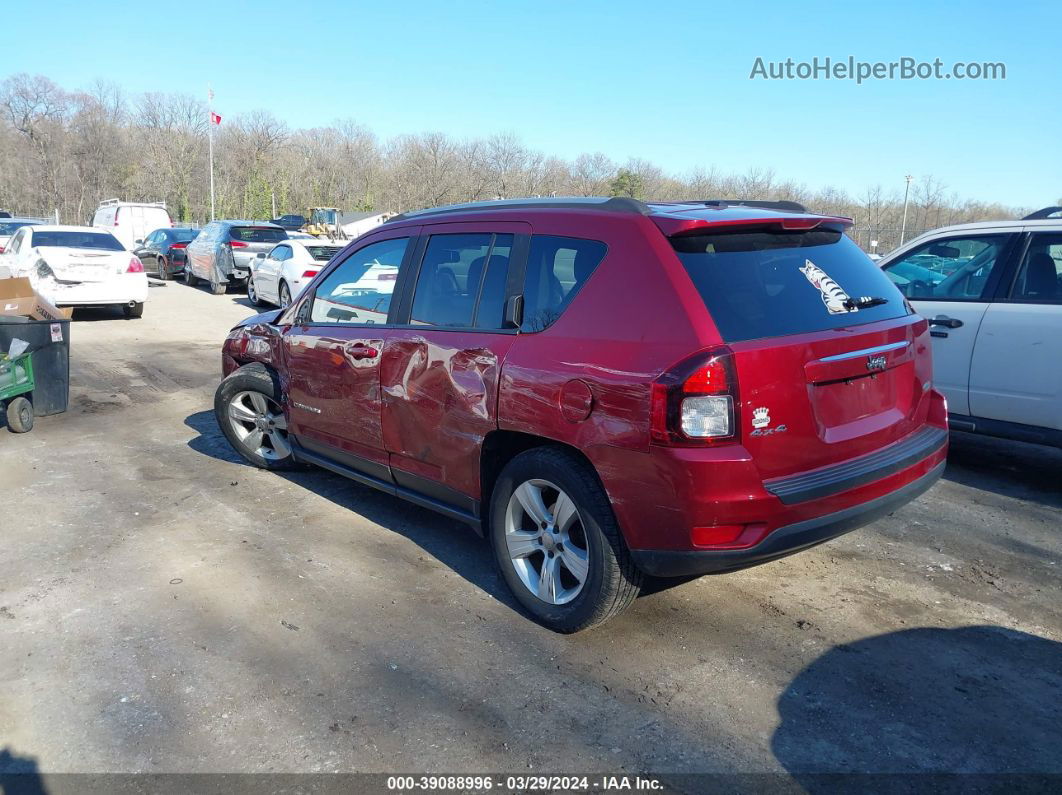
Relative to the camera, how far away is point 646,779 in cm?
277

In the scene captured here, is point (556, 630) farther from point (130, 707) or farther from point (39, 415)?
point (39, 415)

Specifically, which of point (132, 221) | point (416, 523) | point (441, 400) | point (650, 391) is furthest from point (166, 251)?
point (650, 391)

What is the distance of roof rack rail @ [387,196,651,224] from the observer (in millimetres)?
3625

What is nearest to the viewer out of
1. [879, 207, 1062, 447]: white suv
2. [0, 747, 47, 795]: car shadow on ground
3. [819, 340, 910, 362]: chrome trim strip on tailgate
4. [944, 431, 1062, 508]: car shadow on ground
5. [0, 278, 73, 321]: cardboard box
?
[0, 747, 47, 795]: car shadow on ground

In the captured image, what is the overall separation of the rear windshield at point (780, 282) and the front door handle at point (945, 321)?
2.36 m

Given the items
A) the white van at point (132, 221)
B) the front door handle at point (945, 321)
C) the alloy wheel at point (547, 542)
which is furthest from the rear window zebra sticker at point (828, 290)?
the white van at point (132, 221)

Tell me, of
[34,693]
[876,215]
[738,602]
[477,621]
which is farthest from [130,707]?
[876,215]

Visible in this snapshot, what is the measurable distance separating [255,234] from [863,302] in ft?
58.0

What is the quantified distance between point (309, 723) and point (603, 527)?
1362 millimetres

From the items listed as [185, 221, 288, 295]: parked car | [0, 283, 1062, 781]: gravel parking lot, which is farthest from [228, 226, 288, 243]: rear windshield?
[0, 283, 1062, 781]: gravel parking lot

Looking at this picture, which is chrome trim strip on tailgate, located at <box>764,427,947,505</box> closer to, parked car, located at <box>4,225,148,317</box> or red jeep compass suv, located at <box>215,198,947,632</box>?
red jeep compass suv, located at <box>215,198,947,632</box>

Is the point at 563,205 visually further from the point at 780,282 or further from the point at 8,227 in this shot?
the point at 8,227

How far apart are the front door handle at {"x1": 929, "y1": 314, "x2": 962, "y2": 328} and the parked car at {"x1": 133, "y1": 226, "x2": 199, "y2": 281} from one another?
68.7 ft

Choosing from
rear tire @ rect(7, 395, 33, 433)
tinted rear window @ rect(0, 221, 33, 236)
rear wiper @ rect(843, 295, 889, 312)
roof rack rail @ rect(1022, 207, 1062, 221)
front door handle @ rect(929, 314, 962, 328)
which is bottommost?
rear tire @ rect(7, 395, 33, 433)
